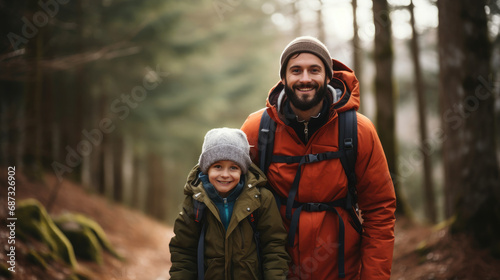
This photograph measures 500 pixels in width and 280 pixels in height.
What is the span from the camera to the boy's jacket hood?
301cm

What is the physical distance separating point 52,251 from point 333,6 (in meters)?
11.0

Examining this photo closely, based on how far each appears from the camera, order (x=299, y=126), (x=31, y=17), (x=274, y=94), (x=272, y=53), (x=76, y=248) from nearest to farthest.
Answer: (x=299, y=126) < (x=274, y=94) < (x=76, y=248) < (x=31, y=17) < (x=272, y=53)

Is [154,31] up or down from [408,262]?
up

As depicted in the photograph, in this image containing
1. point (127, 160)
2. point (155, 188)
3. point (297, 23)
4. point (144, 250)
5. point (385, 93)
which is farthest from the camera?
point (127, 160)

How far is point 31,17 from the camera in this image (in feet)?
29.5

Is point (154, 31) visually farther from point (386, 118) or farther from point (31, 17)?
point (386, 118)

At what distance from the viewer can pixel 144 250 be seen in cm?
1148

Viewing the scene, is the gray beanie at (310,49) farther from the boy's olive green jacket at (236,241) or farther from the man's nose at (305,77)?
the boy's olive green jacket at (236,241)

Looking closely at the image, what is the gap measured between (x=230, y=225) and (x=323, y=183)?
76 cm

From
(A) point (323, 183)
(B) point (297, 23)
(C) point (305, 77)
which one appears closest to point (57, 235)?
(A) point (323, 183)

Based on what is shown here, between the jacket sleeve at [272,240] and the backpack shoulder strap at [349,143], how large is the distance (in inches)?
23.5

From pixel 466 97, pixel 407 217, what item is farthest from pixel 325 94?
pixel 407 217

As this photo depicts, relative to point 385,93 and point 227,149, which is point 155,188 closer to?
point 385,93

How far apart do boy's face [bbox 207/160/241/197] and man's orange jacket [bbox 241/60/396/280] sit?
374mm
